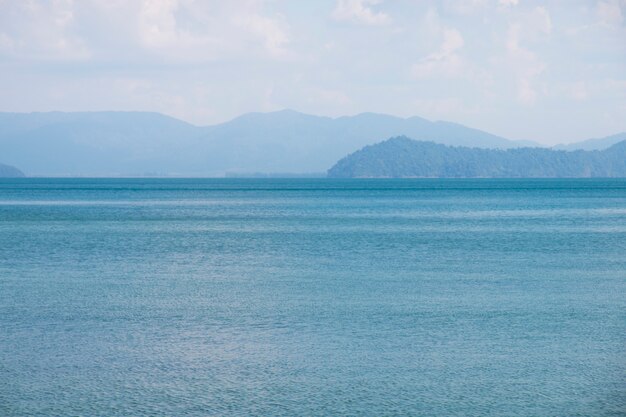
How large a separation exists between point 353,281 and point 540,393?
51.9ft

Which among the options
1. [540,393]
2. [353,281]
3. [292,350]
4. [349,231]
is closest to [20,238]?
[349,231]

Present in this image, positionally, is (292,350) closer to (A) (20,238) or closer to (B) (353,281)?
(B) (353,281)

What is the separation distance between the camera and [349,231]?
195 feet

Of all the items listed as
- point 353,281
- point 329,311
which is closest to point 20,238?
point 353,281

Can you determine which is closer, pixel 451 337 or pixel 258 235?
pixel 451 337

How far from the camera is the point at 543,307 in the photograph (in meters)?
25.2

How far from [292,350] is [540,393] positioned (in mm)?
5616

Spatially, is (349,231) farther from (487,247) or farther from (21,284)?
(21,284)

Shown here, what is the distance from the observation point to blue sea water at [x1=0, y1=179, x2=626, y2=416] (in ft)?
52.4

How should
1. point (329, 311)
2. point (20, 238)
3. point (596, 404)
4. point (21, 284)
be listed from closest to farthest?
point (596, 404) < point (329, 311) < point (21, 284) < point (20, 238)

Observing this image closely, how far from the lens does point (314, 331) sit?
21672mm

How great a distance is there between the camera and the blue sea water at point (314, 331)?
52.4ft

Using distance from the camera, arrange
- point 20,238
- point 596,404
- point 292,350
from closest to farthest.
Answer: point 596,404 → point 292,350 → point 20,238

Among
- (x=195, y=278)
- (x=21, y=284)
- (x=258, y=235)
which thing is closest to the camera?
(x=21, y=284)
